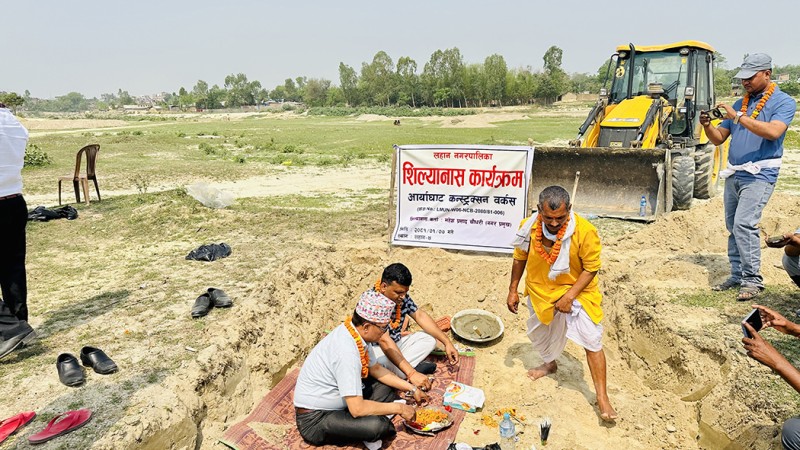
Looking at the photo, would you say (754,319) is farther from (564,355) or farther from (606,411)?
(564,355)

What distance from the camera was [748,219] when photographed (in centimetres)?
519

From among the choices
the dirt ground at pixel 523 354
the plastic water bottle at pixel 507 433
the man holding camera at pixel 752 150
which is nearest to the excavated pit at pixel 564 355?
the dirt ground at pixel 523 354

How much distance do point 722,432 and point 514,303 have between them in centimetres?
186

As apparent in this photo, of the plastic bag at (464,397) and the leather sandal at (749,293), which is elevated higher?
the leather sandal at (749,293)

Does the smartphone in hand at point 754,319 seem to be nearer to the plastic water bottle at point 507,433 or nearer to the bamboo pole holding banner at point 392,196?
the plastic water bottle at point 507,433

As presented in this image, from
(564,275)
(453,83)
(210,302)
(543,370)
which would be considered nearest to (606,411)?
(543,370)

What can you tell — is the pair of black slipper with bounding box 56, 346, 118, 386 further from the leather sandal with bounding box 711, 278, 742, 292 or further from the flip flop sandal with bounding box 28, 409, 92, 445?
the leather sandal with bounding box 711, 278, 742, 292

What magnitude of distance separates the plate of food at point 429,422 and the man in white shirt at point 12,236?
372 cm

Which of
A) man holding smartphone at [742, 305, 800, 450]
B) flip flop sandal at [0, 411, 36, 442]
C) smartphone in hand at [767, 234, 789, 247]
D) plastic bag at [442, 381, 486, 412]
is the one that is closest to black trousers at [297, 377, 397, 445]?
plastic bag at [442, 381, 486, 412]

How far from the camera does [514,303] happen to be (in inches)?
177

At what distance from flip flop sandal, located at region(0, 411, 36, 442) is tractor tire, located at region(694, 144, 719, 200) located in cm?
1160

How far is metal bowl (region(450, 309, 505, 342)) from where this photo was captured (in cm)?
→ 573

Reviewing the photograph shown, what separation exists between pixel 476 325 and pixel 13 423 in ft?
14.7

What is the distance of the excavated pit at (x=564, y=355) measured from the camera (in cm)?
392
